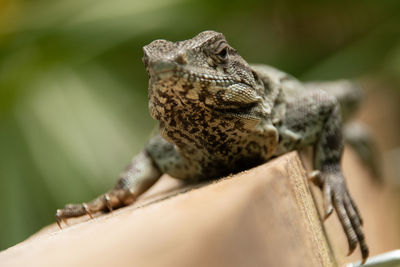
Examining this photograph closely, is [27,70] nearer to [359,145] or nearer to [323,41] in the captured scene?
[359,145]

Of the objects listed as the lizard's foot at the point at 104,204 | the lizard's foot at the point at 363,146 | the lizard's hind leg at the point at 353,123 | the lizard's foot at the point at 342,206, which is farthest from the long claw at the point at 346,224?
the lizard's foot at the point at 363,146

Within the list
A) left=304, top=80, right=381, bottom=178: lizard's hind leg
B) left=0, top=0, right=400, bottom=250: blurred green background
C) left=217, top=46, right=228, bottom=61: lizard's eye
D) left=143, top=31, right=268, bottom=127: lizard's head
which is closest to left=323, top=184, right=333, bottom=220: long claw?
left=143, top=31, right=268, bottom=127: lizard's head

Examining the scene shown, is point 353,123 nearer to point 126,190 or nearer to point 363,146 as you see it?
point 363,146

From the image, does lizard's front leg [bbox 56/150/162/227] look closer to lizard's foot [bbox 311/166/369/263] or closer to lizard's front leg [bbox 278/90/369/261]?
lizard's front leg [bbox 278/90/369/261]

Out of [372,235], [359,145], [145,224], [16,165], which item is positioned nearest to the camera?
[145,224]

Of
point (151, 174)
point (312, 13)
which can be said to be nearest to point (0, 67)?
point (151, 174)

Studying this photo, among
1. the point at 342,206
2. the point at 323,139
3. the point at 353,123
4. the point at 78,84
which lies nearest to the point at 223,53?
the point at 323,139
